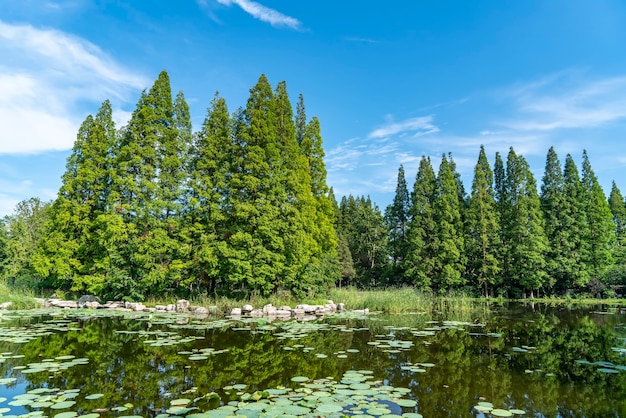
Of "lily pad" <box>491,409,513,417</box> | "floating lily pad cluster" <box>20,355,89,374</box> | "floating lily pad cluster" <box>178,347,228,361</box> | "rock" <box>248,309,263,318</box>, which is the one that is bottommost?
"rock" <box>248,309,263,318</box>

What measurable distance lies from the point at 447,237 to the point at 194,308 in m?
22.3

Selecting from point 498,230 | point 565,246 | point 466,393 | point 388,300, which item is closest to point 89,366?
point 466,393

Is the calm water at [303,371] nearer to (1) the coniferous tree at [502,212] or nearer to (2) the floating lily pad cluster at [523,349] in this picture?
(2) the floating lily pad cluster at [523,349]

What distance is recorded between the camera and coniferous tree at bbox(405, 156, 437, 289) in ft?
98.2

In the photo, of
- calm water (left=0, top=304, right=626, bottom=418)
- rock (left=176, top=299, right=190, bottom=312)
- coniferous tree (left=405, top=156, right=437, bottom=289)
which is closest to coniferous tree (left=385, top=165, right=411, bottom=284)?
coniferous tree (left=405, top=156, right=437, bottom=289)

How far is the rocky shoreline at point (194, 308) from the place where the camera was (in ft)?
50.5

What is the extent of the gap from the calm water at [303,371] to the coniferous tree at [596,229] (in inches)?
980

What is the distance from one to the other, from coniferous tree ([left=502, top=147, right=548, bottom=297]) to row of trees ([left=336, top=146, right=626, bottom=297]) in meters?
0.07

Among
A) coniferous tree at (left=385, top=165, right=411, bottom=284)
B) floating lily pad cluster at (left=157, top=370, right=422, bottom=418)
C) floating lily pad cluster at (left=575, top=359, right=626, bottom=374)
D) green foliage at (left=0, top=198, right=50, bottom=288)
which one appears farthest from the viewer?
coniferous tree at (left=385, top=165, right=411, bottom=284)

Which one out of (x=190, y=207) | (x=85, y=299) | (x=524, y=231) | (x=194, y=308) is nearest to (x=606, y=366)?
(x=194, y=308)

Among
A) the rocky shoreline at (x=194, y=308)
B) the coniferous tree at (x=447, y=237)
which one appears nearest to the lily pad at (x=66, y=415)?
the rocky shoreline at (x=194, y=308)

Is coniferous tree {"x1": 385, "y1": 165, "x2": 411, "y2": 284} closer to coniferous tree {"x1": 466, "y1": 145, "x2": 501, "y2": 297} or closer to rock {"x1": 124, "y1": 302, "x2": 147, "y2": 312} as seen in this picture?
coniferous tree {"x1": 466, "y1": 145, "x2": 501, "y2": 297}

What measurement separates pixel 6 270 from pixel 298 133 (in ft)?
85.5

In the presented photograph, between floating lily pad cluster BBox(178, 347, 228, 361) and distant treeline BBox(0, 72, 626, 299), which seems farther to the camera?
distant treeline BBox(0, 72, 626, 299)
